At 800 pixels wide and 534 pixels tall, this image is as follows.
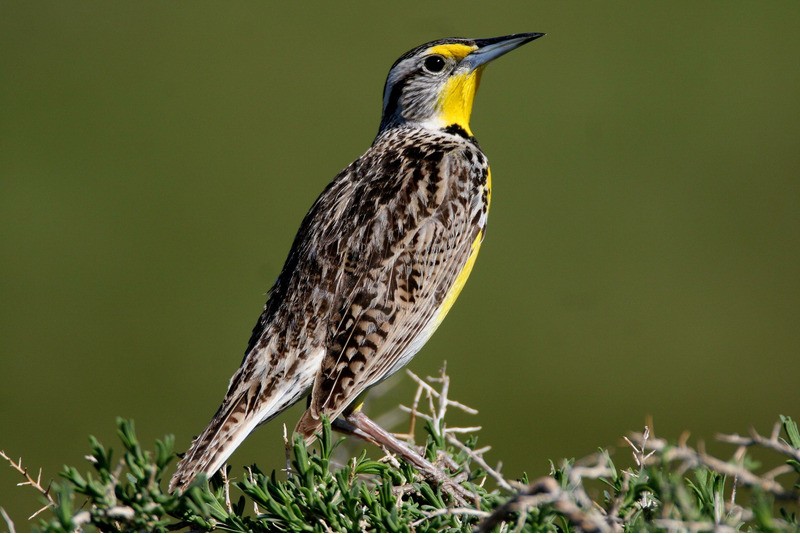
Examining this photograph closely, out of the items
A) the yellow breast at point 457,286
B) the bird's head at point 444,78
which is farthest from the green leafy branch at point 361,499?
the bird's head at point 444,78

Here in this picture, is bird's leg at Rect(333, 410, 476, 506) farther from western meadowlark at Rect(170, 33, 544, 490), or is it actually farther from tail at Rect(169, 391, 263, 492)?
tail at Rect(169, 391, 263, 492)

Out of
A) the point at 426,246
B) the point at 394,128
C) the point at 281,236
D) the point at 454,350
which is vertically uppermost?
the point at 394,128

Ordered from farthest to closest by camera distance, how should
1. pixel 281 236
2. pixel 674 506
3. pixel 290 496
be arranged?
pixel 281 236, pixel 290 496, pixel 674 506

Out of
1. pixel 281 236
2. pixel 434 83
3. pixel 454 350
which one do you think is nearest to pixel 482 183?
pixel 434 83

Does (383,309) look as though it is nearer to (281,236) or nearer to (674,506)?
(674,506)

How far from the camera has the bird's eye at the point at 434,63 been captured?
3.09 metres

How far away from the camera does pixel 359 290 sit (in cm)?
241

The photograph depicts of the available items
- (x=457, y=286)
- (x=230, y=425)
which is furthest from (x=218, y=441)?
(x=457, y=286)

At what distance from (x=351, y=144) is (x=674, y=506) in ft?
25.8

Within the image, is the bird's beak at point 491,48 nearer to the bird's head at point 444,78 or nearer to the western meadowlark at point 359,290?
the bird's head at point 444,78

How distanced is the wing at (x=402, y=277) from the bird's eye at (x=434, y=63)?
50 centimetres

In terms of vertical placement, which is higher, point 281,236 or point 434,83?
point 434,83

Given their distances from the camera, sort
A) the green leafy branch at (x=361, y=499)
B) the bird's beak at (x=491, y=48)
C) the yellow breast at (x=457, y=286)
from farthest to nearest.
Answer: the bird's beak at (x=491, y=48), the yellow breast at (x=457, y=286), the green leafy branch at (x=361, y=499)

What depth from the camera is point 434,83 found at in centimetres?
308
